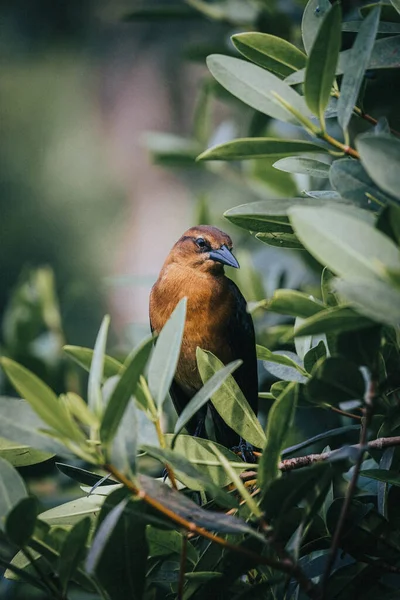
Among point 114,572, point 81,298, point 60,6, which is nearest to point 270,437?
point 114,572

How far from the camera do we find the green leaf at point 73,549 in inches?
39.2

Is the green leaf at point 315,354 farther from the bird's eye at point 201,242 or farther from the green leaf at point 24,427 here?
the bird's eye at point 201,242

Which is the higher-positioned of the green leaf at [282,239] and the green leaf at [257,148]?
the green leaf at [257,148]

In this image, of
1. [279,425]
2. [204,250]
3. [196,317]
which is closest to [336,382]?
[279,425]

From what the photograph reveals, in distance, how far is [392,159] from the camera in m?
0.89

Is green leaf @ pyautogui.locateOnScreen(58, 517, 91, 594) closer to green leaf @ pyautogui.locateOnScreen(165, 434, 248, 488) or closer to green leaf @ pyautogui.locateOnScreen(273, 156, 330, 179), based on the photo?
green leaf @ pyautogui.locateOnScreen(165, 434, 248, 488)

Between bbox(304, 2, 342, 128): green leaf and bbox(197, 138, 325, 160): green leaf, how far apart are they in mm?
49

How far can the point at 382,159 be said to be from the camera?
884 mm

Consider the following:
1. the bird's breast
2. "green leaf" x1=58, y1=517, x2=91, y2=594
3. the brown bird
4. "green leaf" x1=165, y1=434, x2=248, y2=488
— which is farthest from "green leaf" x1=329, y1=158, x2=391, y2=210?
the bird's breast

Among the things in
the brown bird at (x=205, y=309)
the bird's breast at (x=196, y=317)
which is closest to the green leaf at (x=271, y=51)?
the brown bird at (x=205, y=309)

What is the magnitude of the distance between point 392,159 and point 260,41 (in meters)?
0.40

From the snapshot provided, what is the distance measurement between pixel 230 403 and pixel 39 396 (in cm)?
40

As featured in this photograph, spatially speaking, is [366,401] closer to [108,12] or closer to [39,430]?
[39,430]

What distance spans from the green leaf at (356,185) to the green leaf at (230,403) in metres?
0.34
